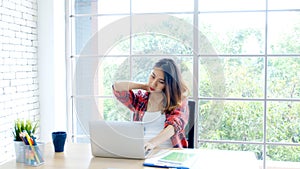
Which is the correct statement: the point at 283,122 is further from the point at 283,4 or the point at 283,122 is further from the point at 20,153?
the point at 20,153

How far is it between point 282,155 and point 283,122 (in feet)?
0.92

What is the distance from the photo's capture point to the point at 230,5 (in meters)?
2.84

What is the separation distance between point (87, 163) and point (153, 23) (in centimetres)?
70

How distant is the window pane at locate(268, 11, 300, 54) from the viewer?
2738mm

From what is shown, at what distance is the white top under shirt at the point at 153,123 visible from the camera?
1.61 meters

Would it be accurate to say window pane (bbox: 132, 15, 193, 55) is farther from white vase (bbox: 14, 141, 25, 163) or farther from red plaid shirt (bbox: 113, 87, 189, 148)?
white vase (bbox: 14, 141, 25, 163)

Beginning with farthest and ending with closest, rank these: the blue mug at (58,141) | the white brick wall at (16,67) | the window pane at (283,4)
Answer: the window pane at (283,4), the white brick wall at (16,67), the blue mug at (58,141)

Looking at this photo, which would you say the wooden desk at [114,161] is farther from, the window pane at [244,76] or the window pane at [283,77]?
the window pane at [283,77]

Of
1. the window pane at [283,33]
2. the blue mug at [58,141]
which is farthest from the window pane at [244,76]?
the blue mug at [58,141]

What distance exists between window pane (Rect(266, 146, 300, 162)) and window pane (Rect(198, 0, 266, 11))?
1.17 meters

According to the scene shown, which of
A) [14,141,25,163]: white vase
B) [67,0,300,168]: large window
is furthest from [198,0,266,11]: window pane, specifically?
[14,141,25,163]: white vase

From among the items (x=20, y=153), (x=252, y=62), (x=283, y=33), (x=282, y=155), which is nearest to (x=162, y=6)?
(x=252, y=62)

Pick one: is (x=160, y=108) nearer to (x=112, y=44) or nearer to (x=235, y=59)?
(x=112, y=44)

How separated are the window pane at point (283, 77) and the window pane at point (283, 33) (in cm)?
8
